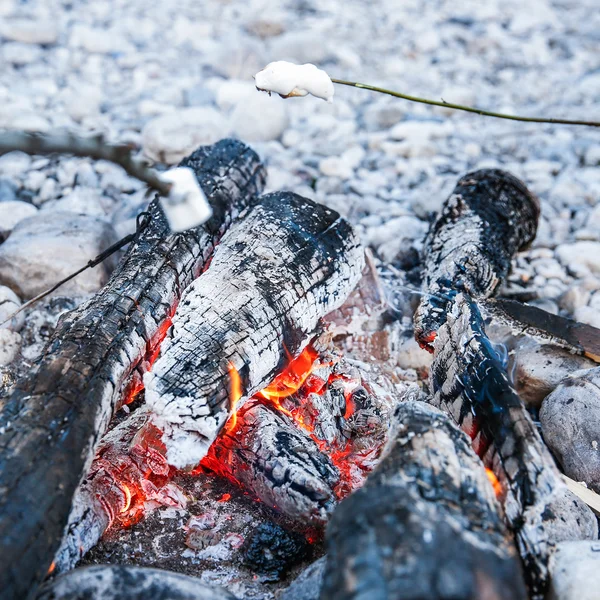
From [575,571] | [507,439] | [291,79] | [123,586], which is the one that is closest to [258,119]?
[291,79]

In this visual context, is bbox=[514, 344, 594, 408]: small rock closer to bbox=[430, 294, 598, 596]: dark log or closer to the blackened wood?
bbox=[430, 294, 598, 596]: dark log

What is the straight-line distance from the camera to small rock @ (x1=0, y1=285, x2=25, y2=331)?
114 inches

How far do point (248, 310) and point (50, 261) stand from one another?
1.33 metres

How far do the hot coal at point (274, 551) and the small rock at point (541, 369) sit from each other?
4.05ft

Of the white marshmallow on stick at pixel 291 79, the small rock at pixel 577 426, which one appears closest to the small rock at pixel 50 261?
the white marshmallow on stick at pixel 291 79

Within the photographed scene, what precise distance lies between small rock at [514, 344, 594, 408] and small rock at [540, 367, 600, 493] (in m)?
0.17

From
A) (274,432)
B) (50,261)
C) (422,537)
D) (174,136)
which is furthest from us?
(174,136)

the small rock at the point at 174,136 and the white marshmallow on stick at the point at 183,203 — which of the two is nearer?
the white marshmallow on stick at the point at 183,203

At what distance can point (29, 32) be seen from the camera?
555 cm

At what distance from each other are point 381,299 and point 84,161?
2.26m

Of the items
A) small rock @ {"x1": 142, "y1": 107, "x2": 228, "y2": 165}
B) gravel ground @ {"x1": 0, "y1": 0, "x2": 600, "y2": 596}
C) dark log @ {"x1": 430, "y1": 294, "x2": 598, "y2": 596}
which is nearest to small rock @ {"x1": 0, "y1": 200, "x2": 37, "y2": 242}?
gravel ground @ {"x1": 0, "y1": 0, "x2": 600, "y2": 596}

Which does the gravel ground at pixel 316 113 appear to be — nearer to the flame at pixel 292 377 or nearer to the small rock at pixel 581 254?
the small rock at pixel 581 254

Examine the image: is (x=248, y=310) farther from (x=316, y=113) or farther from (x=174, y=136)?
(x=316, y=113)

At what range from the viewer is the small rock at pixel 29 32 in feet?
18.2
